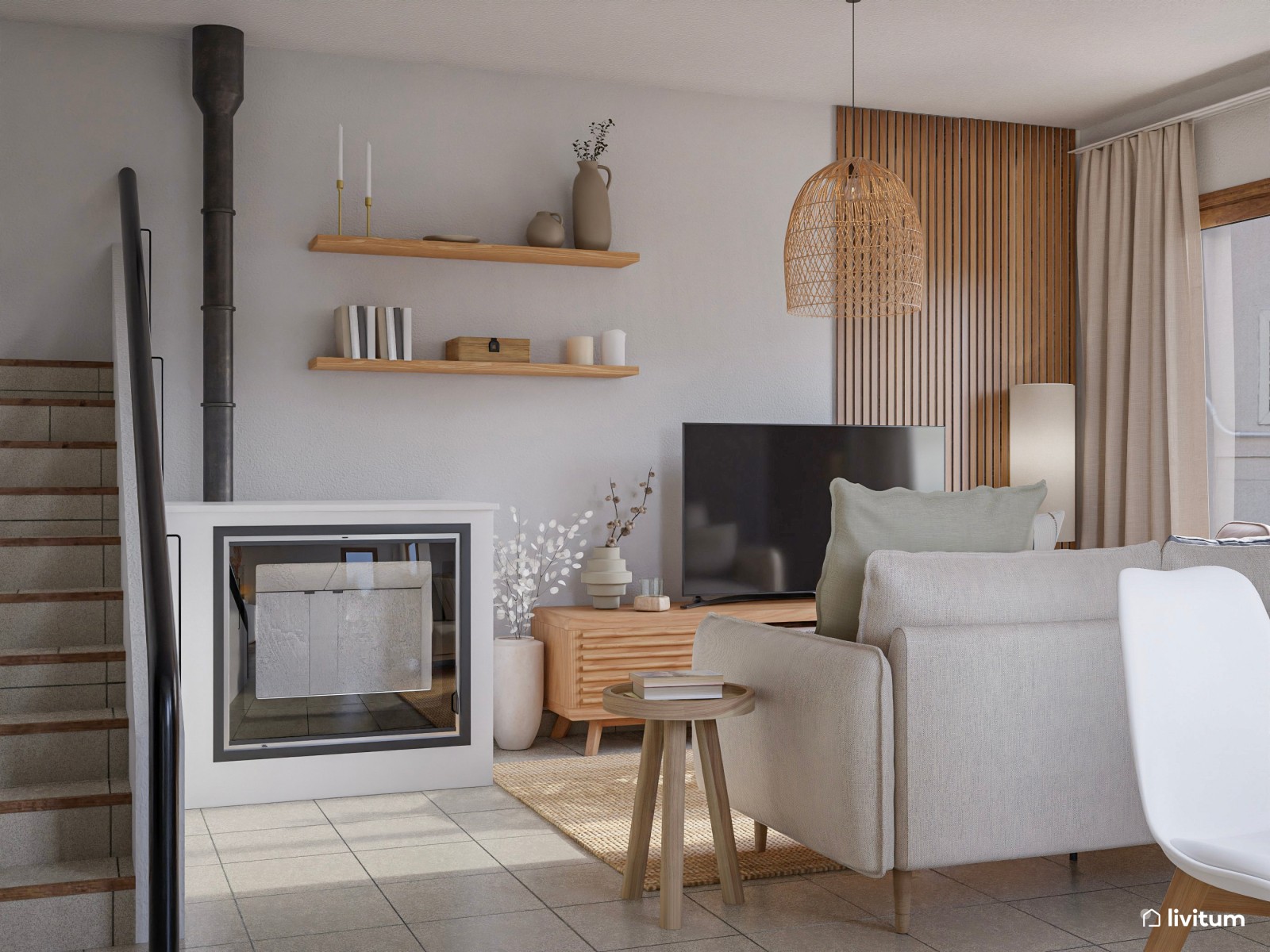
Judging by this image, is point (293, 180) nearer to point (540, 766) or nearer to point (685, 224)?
point (685, 224)

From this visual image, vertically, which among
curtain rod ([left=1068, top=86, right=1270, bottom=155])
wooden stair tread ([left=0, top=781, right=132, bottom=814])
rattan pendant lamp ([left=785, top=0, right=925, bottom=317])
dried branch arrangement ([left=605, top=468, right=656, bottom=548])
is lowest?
wooden stair tread ([left=0, top=781, right=132, bottom=814])

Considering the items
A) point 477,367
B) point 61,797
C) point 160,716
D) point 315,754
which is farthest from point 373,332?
point 160,716

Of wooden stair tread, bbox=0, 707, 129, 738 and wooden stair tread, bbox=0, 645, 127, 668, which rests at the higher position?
wooden stair tread, bbox=0, 645, 127, 668

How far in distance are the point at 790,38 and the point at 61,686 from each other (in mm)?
3620

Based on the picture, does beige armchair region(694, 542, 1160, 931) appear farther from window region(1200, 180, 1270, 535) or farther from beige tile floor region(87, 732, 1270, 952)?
window region(1200, 180, 1270, 535)

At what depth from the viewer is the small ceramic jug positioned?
5.06 meters

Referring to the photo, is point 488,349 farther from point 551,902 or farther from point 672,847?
point 672,847

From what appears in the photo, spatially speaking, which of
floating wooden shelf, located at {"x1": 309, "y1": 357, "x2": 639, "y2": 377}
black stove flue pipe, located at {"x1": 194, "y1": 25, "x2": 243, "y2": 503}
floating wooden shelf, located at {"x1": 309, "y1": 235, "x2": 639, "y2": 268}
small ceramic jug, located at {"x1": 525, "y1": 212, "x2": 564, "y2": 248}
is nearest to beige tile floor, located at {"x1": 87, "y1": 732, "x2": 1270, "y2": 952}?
black stove flue pipe, located at {"x1": 194, "y1": 25, "x2": 243, "y2": 503}

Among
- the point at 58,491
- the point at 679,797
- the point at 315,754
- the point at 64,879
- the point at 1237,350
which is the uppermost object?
the point at 1237,350

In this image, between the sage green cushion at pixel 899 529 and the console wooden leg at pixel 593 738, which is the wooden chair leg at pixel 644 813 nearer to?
the sage green cushion at pixel 899 529

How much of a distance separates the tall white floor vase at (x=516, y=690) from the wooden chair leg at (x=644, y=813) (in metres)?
1.87

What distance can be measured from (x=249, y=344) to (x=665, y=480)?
1.90 meters

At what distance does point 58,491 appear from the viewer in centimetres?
361

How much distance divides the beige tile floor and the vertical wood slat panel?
2.84m
